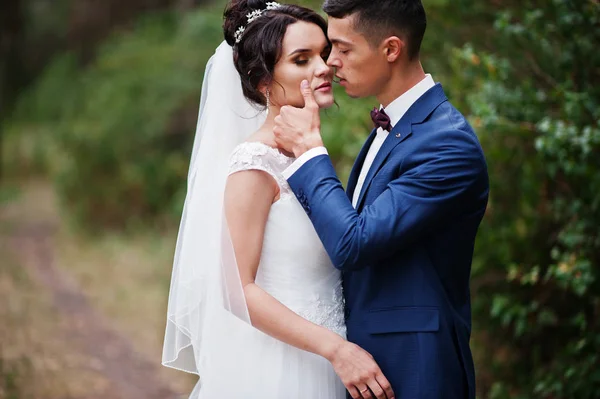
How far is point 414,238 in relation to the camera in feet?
7.68

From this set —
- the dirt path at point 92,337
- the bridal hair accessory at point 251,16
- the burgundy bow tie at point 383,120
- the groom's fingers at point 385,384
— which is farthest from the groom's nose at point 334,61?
the dirt path at point 92,337

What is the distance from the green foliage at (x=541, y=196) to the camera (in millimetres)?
3555

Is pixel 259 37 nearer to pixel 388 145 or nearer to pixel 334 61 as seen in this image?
pixel 334 61

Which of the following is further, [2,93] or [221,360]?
[2,93]

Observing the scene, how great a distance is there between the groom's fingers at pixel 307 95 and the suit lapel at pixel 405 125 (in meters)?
0.29

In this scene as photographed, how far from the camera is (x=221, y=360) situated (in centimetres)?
270

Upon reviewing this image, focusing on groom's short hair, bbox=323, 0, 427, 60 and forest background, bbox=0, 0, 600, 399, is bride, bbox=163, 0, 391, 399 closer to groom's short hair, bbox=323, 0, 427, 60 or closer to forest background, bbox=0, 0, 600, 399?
groom's short hair, bbox=323, 0, 427, 60

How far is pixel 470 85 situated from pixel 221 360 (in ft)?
9.04

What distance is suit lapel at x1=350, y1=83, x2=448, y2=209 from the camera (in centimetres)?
249

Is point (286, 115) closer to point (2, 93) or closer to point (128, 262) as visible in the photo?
point (128, 262)

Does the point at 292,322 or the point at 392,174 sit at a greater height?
the point at 392,174

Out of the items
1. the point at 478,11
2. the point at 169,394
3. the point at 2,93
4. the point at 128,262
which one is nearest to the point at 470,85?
the point at 478,11

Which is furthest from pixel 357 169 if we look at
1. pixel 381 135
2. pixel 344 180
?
pixel 344 180

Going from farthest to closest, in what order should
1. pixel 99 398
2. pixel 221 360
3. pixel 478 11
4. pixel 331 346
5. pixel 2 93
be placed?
1. pixel 2 93
2. pixel 99 398
3. pixel 478 11
4. pixel 221 360
5. pixel 331 346
